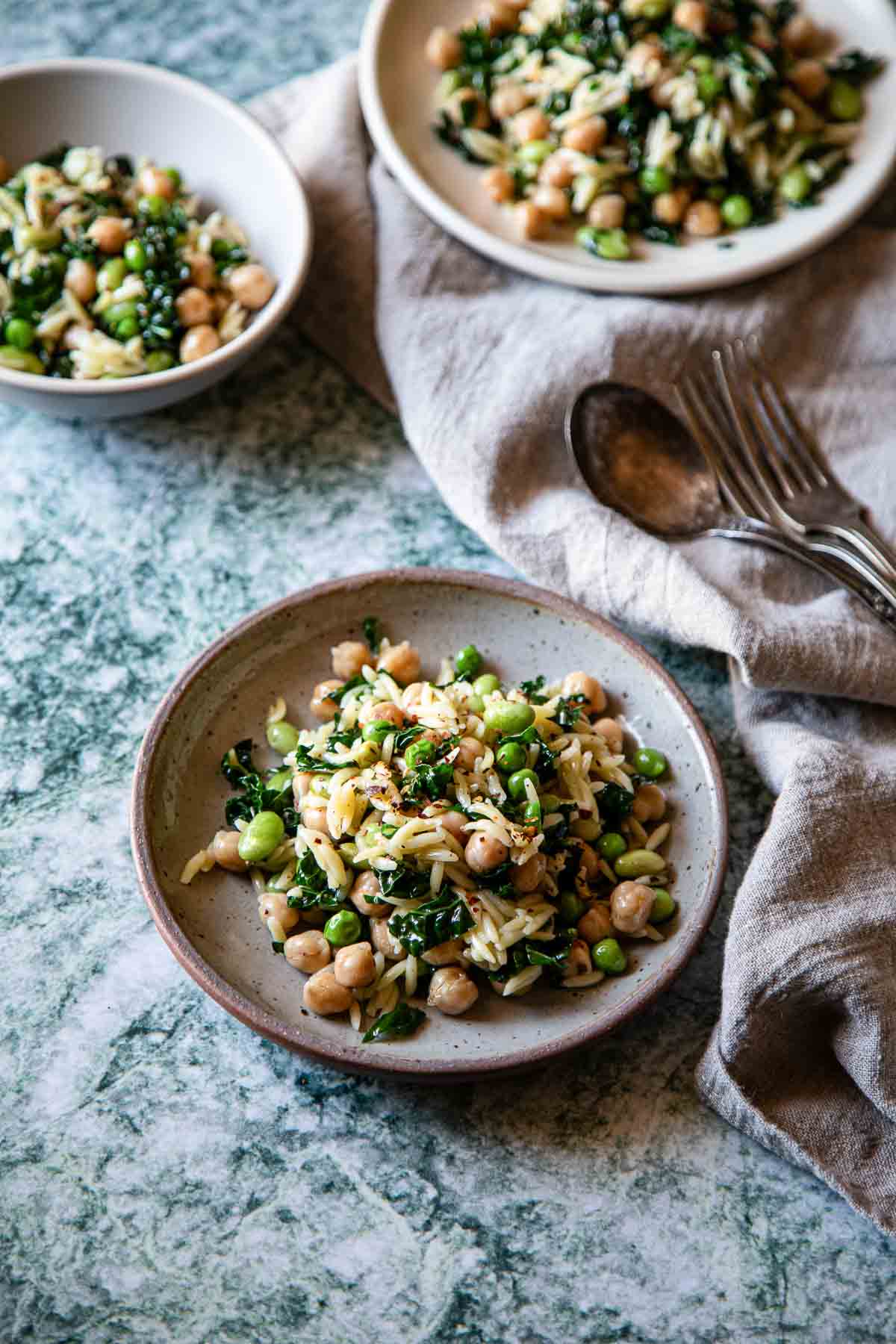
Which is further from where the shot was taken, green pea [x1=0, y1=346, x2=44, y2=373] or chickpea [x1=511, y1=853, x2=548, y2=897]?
green pea [x1=0, y1=346, x2=44, y2=373]

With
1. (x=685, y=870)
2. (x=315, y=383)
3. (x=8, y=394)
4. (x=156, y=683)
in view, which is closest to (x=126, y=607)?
(x=156, y=683)

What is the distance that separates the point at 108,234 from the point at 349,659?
1105mm

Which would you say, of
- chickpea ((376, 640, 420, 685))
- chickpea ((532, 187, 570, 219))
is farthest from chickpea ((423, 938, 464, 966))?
chickpea ((532, 187, 570, 219))

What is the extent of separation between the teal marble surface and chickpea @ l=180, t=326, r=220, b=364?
0.56 meters

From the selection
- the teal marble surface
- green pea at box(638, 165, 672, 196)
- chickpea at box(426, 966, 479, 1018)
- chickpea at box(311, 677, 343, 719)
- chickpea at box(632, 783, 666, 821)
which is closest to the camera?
the teal marble surface

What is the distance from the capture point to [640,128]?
297 centimetres

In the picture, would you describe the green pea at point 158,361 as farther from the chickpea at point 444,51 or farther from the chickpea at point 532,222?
the chickpea at point 444,51

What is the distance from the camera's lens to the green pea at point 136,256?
9.18 feet

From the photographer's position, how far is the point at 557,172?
2934 millimetres

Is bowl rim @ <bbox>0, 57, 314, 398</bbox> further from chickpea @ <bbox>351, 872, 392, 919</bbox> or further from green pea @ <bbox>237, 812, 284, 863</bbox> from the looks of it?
chickpea @ <bbox>351, 872, 392, 919</bbox>

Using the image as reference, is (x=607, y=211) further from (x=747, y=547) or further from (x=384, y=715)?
(x=384, y=715)

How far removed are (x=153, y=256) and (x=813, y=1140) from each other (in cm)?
215

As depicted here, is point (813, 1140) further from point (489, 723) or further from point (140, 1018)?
point (140, 1018)

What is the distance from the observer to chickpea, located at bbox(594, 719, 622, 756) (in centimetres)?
239
